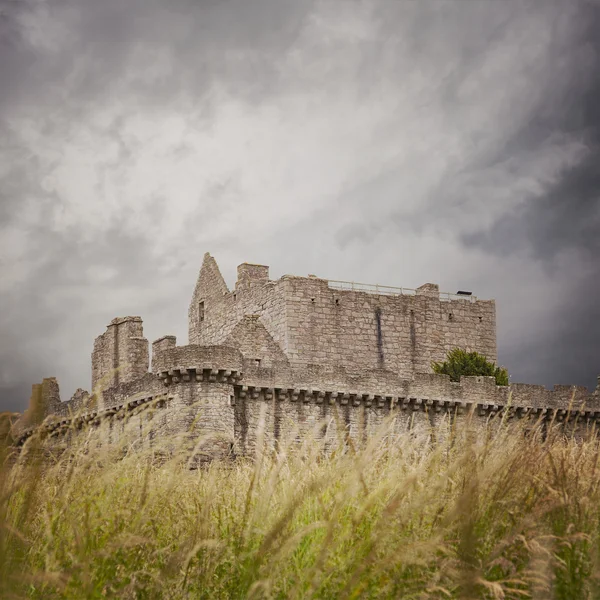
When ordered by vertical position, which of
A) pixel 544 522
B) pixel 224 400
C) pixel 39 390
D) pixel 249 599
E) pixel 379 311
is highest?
pixel 379 311

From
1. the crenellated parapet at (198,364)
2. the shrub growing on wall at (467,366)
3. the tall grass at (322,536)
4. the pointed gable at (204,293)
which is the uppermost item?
the pointed gable at (204,293)

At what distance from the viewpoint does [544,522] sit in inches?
260

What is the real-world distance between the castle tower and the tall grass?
2355cm

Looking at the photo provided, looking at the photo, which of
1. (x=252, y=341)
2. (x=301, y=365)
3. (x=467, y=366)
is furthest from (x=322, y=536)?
(x=467, y=366)

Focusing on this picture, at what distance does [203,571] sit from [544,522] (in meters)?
2.40

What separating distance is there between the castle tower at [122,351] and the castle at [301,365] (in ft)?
0.16

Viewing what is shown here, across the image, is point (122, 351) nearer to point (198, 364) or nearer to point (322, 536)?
point (198, 364)

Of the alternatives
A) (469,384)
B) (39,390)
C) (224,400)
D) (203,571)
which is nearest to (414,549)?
(203,571)

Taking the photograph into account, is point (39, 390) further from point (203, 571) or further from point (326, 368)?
point (326, 368)

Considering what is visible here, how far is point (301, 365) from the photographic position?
26.0 meters

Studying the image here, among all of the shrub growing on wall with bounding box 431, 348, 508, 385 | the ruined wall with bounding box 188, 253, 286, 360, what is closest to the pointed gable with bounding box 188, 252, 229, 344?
the ruined wall with bounding box 188, 253, 286, 360

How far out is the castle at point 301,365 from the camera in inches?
952

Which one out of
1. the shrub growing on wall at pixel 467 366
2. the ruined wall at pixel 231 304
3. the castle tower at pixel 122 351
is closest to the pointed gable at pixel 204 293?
the ruined wall at pixel 231 304

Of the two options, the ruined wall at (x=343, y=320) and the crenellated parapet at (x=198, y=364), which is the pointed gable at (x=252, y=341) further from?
the crenellated parapet at (x=198, y=364)
